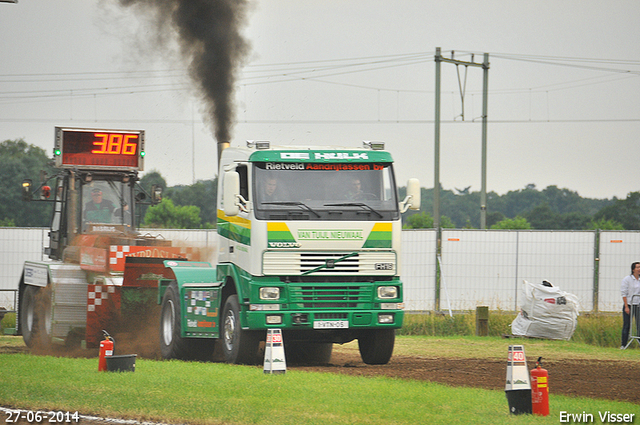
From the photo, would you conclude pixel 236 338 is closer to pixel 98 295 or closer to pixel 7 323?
pixel 98 295

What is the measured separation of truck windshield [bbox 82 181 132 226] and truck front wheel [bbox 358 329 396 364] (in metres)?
6.17

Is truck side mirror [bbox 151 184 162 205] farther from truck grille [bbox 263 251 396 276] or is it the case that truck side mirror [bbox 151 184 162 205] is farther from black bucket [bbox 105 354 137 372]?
black bucket [bbox 105 354 137 372]

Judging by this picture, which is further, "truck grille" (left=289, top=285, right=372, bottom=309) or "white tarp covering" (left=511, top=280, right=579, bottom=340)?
"white tarp covering" (left=511, top=280, right=579, bottom=340)

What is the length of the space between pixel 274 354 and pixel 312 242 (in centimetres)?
193

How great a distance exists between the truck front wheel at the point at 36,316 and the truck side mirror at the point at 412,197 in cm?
731

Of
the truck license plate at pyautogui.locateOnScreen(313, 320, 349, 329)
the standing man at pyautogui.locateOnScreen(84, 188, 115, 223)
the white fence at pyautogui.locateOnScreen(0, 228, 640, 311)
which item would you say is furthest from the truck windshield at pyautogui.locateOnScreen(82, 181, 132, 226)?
the truck license plate at pyautogui.locateOnScreen(313, 320, 349, 329)

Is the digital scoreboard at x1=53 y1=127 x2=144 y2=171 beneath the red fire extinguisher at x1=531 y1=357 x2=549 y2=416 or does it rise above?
above

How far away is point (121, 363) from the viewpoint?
1203cm

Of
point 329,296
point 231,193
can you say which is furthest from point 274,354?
point 231,193

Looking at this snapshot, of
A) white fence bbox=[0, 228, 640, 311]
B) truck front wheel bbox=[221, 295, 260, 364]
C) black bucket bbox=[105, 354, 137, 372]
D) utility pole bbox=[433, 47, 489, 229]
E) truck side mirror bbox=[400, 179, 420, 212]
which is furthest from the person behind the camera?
utility pole bbox=[433, 47, 489, 229]

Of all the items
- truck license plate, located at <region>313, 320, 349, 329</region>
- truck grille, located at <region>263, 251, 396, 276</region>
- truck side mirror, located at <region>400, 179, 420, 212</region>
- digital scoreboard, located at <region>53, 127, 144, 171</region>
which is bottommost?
truck license plate, located at <region>313, 320, 349, 329</region>

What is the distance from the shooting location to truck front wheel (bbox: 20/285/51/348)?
16.9m

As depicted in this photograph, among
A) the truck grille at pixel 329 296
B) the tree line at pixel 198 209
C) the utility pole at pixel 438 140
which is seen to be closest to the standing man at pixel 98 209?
the truck grille at pixel 329 296

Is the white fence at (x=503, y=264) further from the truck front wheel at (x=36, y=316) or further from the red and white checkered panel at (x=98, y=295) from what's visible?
the red and white checkered panel at (x=98, y=295)
